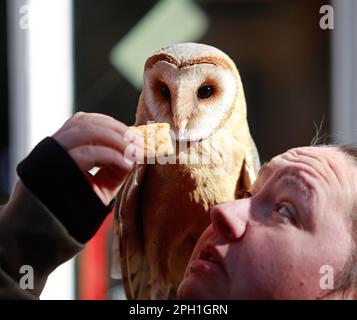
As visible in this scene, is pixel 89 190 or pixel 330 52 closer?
pixel 89 190

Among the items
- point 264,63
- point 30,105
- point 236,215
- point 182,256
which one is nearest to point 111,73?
point 30,105

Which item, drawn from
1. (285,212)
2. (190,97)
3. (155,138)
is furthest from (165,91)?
(285,212)

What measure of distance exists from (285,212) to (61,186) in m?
0.25

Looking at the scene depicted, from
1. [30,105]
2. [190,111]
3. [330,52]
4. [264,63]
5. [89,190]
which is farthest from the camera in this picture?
[330,52]

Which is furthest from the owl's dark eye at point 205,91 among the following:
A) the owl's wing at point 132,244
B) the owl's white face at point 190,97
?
the owl's wing at point 132,244

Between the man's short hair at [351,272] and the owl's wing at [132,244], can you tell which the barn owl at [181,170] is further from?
the man's short hair at [351,272]

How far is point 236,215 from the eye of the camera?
73 centimetres

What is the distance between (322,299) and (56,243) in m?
0.30

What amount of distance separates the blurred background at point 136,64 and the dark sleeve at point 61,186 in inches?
13.4

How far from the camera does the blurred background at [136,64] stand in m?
1.14

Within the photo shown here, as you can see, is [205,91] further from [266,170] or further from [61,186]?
[61,186]

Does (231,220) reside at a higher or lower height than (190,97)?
lower

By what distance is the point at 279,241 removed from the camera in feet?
2.37

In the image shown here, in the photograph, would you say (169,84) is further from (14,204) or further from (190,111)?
(14,204)
